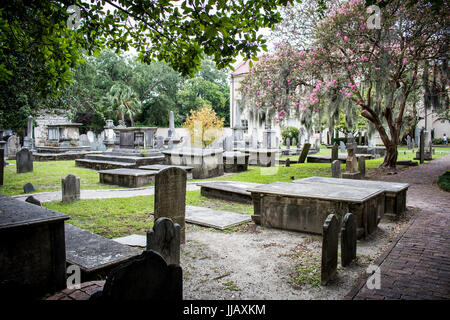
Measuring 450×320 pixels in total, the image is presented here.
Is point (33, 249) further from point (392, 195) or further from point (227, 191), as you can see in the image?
point (392, 195)

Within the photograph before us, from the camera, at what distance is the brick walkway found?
3.72 meters

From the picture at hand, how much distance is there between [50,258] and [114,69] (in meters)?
46.6

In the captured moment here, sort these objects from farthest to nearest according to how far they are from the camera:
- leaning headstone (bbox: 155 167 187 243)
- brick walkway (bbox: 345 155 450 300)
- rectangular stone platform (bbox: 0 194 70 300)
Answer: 1. leaning headstone (bbox: 155 167 187 243)
2. brick walkway (bbox: 345 155 450 300)
3. rectangular stone platform (bbox: 0 194 70 300)

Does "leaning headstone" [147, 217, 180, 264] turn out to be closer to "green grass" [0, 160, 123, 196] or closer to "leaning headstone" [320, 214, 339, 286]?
"leaning headstone" [320, 214, 339, 286]

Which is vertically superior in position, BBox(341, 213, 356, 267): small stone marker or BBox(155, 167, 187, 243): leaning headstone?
BBox(155, 167, 187, 243): leaning headstone

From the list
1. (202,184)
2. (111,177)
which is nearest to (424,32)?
(202,184)

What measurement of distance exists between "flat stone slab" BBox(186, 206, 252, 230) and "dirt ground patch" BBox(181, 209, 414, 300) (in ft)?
0.81

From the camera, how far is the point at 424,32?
12.0 meters

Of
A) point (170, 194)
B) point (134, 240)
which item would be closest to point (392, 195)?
point (170, 194)

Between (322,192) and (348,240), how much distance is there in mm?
1850

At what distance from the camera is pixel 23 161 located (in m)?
14.7

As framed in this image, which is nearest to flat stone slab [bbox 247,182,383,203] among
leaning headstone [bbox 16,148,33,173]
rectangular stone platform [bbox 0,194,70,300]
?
rectangular stone platform [bbox 0,194,70,300]

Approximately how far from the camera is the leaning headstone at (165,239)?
4.25 m

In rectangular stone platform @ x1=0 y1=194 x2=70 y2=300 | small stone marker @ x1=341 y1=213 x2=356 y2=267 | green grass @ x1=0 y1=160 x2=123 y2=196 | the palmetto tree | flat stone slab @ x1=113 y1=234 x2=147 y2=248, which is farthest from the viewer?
the palmetto tree
